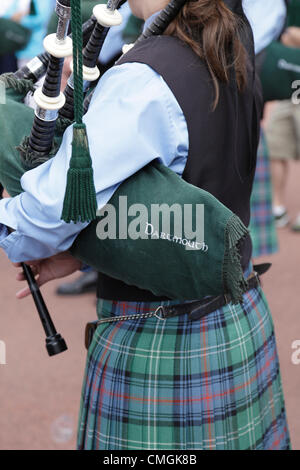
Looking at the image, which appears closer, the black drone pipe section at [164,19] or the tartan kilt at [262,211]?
the black drone pipe section at [164,19]

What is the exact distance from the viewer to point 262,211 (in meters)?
3.51

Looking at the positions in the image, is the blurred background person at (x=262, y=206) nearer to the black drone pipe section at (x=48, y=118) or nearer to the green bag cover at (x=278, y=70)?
the green bag cover at (x=278, y=70)

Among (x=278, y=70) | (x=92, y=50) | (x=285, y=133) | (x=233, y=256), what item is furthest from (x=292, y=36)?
(x=233, y=256)

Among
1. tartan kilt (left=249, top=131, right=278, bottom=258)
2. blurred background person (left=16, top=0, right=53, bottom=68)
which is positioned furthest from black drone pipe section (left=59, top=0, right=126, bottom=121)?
blurred background person (left=16, top=0, right=53, bottom=68)

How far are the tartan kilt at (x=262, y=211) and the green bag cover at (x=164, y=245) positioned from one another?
217cm

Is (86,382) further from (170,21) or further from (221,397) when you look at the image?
(170,21)

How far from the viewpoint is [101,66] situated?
195cm

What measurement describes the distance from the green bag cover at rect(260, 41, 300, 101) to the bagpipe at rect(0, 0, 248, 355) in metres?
1.85

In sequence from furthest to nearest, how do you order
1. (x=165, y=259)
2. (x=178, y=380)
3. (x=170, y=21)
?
(x=178, y=380)
(x=170, y=21)
(x=165, y=259)

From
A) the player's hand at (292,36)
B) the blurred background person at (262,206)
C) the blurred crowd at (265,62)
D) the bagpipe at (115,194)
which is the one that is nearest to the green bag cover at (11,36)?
the blurred crowd at (265,62)

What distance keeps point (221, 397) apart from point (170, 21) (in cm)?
83

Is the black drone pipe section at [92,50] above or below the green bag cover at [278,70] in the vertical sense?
above

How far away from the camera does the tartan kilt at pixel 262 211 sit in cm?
342
